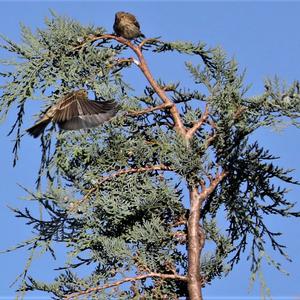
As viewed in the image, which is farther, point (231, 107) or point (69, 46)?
point (69, 46)

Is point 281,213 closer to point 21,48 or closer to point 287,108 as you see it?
point 287,108

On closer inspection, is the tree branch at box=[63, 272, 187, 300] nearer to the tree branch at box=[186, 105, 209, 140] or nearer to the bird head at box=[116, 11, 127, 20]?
the tree branch at box=[186, 105, 209, 140]

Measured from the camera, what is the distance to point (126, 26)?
208 inches

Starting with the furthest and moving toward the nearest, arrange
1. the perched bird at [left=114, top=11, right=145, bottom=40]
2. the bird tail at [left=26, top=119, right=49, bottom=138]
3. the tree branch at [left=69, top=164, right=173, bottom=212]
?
the perched bird at [left=114, top=11, right=145, bottom=40] → the bird tail at [left=26, top=119, right=49, bottom=138] → the tree branch at [left=69, top=164, right=173, bottom=212]

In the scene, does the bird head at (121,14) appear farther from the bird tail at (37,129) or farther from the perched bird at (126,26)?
the bird tail at (37,129)

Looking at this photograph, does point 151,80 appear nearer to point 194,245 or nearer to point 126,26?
point 126,26

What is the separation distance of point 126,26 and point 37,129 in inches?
43.1

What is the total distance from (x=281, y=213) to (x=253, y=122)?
25.4 inches

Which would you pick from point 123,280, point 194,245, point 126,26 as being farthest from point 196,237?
point 126,26

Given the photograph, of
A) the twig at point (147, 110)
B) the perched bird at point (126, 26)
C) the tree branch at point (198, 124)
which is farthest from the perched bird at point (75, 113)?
the perched bird at point (126, 26)

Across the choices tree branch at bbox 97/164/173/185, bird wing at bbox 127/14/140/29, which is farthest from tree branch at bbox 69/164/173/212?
bird wing at bbox 127/14/140/29

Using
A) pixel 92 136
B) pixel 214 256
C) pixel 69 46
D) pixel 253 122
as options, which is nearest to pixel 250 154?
pixel 253 122

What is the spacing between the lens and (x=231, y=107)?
4.52m

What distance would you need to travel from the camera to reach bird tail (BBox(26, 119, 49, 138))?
4758 mm
